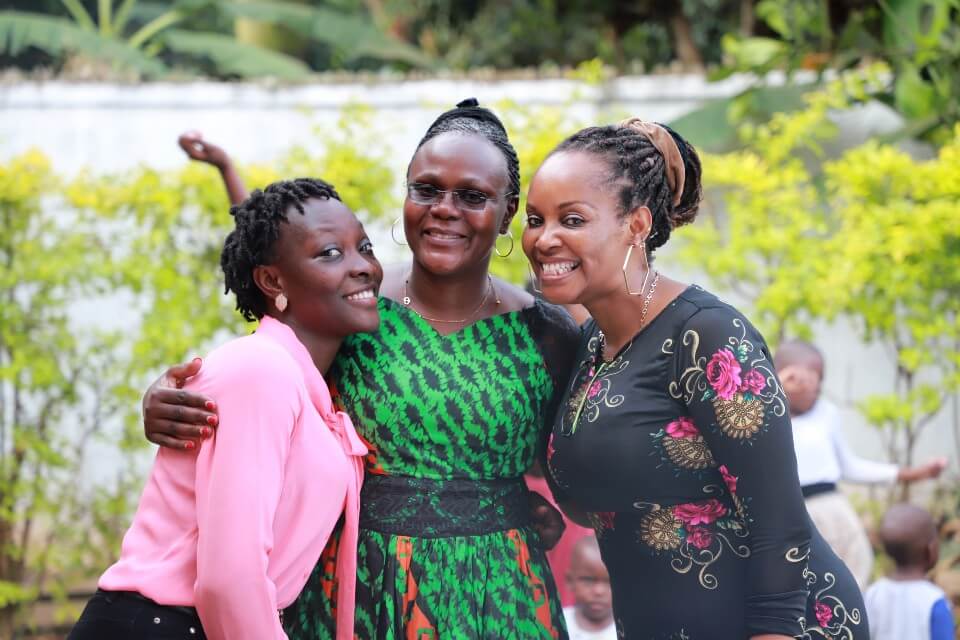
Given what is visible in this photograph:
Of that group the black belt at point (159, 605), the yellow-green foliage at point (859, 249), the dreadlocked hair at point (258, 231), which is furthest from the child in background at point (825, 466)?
the black belt at point (159, 605)

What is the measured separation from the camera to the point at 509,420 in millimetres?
3133

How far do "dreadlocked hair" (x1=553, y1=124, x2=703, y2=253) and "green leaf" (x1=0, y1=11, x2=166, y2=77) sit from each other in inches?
359

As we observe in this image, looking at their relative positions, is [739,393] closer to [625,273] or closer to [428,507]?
[625,273]

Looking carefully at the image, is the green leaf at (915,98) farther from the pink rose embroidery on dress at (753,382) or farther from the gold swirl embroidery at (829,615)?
the pink rose embroidery on dress at (753,382)

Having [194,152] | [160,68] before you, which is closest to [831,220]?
[194,152]

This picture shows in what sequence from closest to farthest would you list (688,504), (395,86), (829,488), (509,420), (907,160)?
(688,504) < (509,420) < (829,488) < (907,160) < (395,86)

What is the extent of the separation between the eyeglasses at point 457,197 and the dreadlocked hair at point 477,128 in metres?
0.14

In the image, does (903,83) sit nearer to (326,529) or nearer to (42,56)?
(326,529)

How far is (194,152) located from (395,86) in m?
4.24

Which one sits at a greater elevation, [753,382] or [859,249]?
[859,249]

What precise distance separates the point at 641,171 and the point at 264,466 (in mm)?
1150

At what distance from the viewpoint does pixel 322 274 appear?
2926 mm

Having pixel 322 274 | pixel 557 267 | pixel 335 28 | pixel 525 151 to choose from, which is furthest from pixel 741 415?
pixel 335 28

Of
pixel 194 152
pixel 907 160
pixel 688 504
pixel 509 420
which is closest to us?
pixel 688 504
